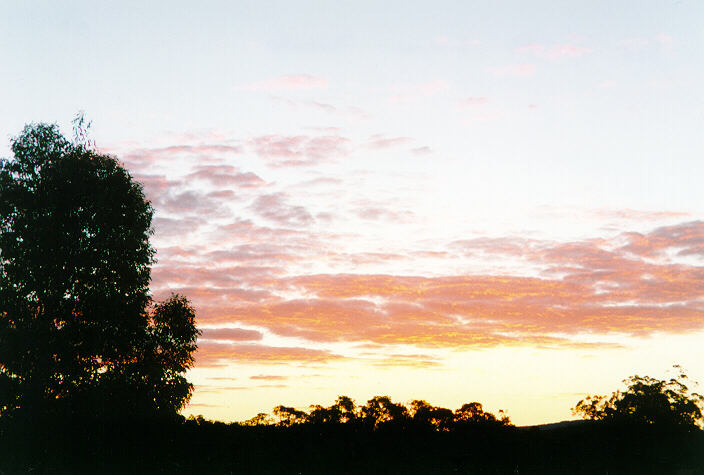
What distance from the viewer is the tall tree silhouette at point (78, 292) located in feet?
96.4

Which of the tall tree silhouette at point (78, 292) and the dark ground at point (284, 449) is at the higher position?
the tall tree silhouette at point (78, 292)

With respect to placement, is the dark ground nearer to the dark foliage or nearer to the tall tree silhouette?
the tall tree silhouette

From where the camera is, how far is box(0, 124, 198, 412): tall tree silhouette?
29.4 meters

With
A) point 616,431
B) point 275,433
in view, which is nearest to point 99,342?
point 275,433

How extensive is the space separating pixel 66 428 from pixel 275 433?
751 cm

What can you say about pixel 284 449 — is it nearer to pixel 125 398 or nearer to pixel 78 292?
pixel 125 398

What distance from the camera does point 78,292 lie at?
30859 mm

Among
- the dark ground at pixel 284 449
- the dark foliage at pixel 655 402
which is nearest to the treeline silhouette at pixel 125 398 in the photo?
the dark ground at pixel 284 449

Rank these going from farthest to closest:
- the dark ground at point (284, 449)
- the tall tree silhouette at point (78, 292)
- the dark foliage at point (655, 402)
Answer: the dark foliage at point (655, 402), the tall tree silhouette at point (78, 292), the dark ground at point (284, 449)

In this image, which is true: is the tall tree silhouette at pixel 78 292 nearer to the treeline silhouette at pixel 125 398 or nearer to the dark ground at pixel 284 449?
the treeline silhouette at pixel 125 398

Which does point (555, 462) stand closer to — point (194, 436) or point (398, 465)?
point (398, 465)

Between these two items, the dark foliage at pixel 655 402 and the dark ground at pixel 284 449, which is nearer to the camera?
the dark ground at pixel 284 449

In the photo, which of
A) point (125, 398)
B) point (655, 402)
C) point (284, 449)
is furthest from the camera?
point (655, 402)

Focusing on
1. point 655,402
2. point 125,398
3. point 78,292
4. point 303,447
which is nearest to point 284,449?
point 303,447
